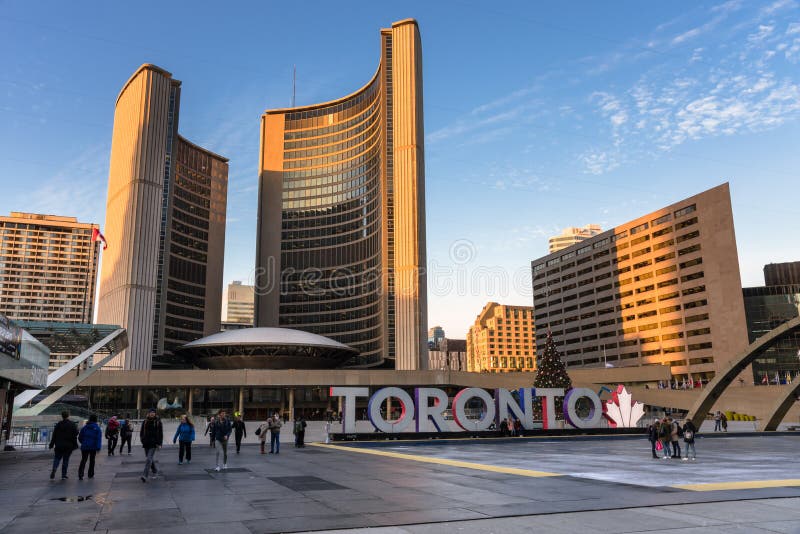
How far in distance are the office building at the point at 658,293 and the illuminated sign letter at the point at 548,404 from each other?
300 feet

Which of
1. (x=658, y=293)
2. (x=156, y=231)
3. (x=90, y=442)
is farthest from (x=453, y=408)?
(x=658, y=293)

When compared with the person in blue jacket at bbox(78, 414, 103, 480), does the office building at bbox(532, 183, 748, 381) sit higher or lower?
higher

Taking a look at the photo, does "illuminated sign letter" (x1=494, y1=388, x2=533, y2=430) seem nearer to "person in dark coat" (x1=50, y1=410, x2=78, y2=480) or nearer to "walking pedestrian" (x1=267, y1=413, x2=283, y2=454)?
"walking pedestrian" (x1=267, y1=413, x2=283, y2=454)

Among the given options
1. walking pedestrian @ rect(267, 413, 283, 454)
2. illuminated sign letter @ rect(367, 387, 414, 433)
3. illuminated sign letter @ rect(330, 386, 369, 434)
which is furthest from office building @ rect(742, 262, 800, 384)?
walking pedestrian @ rect(267, 413, 283, 454)

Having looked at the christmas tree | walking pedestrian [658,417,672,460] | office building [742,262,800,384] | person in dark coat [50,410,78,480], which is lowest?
walking pedestrian [658,417,672,460]

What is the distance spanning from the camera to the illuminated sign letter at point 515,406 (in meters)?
40.5

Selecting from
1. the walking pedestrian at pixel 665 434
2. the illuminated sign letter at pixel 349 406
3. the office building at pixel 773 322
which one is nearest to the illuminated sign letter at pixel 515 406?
Result: the illuminated sign letter at pixel 349 406

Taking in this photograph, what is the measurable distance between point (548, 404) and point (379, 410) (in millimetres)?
13468

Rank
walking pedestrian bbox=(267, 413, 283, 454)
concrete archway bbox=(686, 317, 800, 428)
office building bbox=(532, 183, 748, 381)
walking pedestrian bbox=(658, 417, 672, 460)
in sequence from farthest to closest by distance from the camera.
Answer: office building bbox=(532, 183, 748, 381), concrete archway bbox=(686, 317, 800, 428), walking pedestrian bbox=(267, 413, 283, 454), walking pedestrian bbox=(658, 417, 672, 460)

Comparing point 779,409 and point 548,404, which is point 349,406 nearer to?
point 548,404

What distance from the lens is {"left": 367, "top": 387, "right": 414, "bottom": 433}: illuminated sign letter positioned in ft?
121

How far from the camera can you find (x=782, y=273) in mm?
148875

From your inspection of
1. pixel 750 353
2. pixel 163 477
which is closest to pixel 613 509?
pixel 163 477

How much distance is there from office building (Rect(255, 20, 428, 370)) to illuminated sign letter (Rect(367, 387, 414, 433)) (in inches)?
3150
